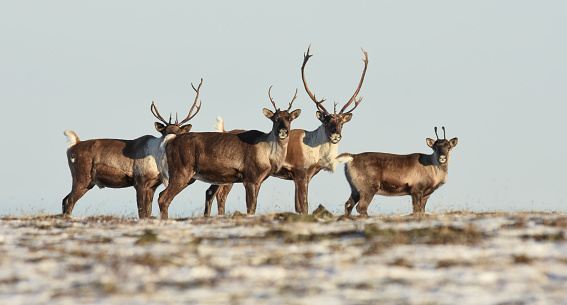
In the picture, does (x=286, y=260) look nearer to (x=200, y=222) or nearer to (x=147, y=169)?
(x=200, y=222)

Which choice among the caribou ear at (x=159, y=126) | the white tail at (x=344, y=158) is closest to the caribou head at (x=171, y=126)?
the caribou ear at (x=159, y=126)

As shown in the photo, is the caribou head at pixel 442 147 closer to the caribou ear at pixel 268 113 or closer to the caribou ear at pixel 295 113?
the caribou ear at pixel 295 113

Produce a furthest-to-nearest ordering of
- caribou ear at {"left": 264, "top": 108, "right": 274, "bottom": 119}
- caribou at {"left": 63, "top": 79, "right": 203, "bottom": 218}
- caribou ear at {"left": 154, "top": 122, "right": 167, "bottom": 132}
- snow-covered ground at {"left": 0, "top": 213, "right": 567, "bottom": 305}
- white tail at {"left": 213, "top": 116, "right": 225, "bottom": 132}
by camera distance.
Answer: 1. caribou ear at {"left": 154, "top": 122, "right": 167, "bottom": 132}
2. white tail at {"left": 213, "top": 116, "right": 225, "bottom": 132}
3. caribou at {"left": 63, "top": 79, "right": 203, "bottom": 218}
4. caribou ear at {"left": 264, "top": 108, "right": 274, "bottom": 119}
5. snow-covered ground at {"left": 0, "top": 213, "right": 567, "bottom": 305}

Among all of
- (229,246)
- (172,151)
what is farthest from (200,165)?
(229,246)

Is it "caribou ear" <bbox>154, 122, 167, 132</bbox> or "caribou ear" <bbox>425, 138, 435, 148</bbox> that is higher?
"caribou ear" <bbox>154, 122, 167, 132</bbox>

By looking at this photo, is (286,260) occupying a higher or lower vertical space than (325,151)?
lower

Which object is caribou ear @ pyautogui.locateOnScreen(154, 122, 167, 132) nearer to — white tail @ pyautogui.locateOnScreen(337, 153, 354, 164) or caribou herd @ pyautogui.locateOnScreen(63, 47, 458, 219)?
caribou herd @ pyautogui.locateOnScreen(63, 47, 458, 219)

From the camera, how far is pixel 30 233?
38.6ft

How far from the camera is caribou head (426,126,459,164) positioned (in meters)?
17.4

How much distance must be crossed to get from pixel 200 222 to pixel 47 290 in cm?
540

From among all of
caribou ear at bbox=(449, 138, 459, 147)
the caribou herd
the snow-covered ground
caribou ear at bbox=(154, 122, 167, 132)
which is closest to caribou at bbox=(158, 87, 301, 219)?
the caribou herd

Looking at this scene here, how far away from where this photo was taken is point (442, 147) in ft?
57.3

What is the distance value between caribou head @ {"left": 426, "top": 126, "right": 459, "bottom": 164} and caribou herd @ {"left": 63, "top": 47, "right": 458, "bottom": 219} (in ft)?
0.07

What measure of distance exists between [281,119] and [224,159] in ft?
5.09
